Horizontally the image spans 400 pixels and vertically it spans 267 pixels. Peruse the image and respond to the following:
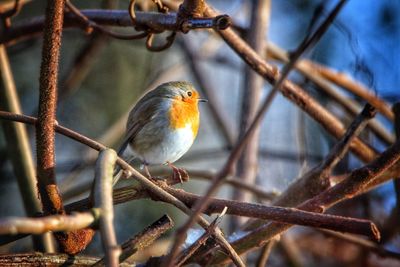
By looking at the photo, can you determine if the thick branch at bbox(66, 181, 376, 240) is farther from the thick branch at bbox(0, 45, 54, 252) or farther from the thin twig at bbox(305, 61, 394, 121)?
the thin twig at bbox(305, 61, 394, 121)

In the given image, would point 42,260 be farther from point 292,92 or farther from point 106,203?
point 292,92

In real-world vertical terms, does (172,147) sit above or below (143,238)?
above

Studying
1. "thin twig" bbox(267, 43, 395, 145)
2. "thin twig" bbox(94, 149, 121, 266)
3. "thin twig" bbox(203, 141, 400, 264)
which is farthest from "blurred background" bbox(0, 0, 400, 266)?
"thin twig" bbox(94, 149, 121, 266)

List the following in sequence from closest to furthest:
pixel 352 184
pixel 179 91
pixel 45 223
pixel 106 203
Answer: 1. pixel 45 223
2. pixel 106 203
3. pixel 352 184
4. pixel 179 91

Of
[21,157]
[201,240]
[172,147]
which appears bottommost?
[201,240]

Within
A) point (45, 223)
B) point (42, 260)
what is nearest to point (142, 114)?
point (42, 260)

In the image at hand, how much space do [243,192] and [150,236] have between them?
4.47 ft

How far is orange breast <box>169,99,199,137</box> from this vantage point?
Result: 6.53ft

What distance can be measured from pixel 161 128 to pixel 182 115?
0.09m

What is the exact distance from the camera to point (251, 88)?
2.46m

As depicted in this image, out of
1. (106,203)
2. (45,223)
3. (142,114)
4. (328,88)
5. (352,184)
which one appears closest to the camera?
(45,223)

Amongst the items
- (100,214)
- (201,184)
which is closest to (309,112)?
(100,214)

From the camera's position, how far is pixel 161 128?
1985 mm

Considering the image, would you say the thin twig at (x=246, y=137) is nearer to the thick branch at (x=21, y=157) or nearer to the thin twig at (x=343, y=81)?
the thick branch at (x=21, y=157)
